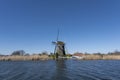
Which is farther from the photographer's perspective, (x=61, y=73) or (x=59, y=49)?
(x=59, y=49)

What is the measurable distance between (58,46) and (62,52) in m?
2.10

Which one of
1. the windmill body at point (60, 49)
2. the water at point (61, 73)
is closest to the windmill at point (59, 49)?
the windmill body at point (60, 49)

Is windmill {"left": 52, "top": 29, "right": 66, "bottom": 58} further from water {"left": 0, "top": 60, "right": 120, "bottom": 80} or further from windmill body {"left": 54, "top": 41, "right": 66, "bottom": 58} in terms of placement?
water {"left": 0, "top": 60, "right": 120, "bottom": 80}

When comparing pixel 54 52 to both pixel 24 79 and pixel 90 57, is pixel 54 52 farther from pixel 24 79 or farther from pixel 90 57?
pixel 24 79

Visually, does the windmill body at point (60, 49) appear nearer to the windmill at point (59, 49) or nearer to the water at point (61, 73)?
the windmill at point (59, 49)

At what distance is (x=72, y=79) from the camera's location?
16.7 m

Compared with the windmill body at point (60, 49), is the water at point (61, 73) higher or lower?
lower

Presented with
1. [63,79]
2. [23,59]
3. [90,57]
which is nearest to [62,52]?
[90,57]

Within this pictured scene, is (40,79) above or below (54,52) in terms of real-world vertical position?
below

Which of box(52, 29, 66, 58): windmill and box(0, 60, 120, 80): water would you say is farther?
box(52, 29, 66, 58): windmill

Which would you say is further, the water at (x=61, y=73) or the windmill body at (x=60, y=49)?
the windmill body at (x=60, y=49)

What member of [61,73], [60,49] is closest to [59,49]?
[60,49]

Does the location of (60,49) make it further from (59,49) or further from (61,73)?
(61,73)

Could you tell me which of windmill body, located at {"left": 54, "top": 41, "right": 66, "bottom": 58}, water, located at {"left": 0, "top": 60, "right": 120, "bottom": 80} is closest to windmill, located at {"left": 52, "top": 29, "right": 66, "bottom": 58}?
windmill body, located at {"left": 54, "top": 41, "right": 66, "bottom": 58}
